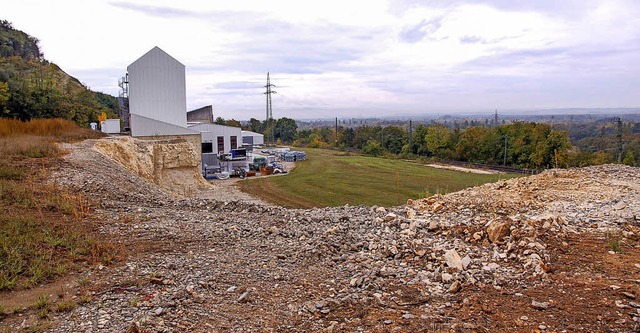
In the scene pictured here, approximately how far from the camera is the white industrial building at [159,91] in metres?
25.6

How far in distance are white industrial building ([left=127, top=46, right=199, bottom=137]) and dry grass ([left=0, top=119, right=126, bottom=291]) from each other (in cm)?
1347

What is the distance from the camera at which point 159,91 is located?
27.0 meters

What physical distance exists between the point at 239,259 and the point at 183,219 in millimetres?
2936

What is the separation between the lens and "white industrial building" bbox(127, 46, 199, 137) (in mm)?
25625

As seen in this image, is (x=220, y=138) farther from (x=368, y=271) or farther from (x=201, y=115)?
(x=368, y=271)

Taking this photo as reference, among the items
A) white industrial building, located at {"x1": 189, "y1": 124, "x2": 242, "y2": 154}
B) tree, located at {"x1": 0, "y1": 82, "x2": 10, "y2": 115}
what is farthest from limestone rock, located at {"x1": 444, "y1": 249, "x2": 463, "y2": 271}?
white industrial building, located at {"x1": 189, "y1": 124, "x2": 242, "y2": 154}

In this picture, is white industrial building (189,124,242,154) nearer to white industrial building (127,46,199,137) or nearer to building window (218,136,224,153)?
building window (218,136,224,153)

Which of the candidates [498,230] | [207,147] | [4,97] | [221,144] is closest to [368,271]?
[498,230]

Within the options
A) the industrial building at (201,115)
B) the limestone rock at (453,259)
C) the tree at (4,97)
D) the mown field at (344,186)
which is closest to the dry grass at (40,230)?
the limestone rock at (453,259)

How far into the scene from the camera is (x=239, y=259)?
6883 mm

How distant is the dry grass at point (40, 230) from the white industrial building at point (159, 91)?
530 inches

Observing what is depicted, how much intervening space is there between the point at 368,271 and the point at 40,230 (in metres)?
5.81

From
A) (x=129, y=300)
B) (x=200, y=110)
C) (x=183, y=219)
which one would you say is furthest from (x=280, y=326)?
(x=200, y=110)

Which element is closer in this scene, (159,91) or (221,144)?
(159,91)
